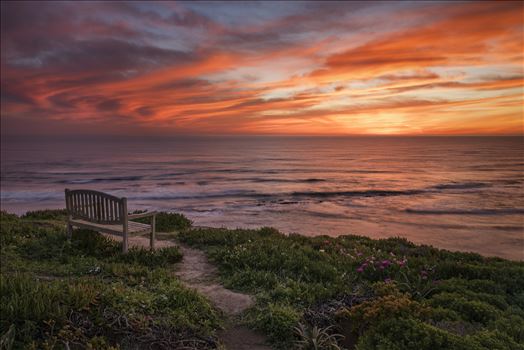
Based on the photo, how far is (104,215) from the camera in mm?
9766

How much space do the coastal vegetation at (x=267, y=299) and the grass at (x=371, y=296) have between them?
0.02 metres

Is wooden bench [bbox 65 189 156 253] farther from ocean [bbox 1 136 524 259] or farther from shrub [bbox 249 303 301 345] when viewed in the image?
ocean [bbox 1 136 524 259]

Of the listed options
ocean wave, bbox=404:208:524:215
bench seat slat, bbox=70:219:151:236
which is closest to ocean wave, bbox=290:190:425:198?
ocean wave, bbox=404:208:524:215

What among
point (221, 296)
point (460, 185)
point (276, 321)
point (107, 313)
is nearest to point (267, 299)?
point (221, 296)

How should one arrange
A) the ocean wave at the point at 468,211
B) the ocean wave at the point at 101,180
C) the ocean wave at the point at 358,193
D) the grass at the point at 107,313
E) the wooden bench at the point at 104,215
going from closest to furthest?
the grass at the point at 107,313, the wooden bench at the point at 104,215, the ocean wave at the point at 468,211, the ocean wave at the point at 358,193, the ocean wave at the point at 101,180

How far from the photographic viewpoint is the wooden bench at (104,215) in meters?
9.36

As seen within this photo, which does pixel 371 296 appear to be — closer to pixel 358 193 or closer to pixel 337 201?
pixel 337 201

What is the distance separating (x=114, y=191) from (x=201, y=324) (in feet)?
112

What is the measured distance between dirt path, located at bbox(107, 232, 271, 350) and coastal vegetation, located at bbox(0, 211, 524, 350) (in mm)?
183

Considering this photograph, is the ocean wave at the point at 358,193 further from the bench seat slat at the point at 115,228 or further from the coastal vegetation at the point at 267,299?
the bench seat slat at the point at 115,228

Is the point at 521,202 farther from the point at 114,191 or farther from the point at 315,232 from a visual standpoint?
the point at 114,191

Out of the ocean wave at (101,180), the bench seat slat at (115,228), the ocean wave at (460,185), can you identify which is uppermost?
the bench seat slat at (115,228)

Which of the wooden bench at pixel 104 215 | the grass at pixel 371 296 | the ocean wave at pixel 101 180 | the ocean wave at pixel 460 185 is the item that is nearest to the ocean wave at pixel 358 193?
the ocean wave at pixel 460 185

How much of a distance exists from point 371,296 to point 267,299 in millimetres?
1969
